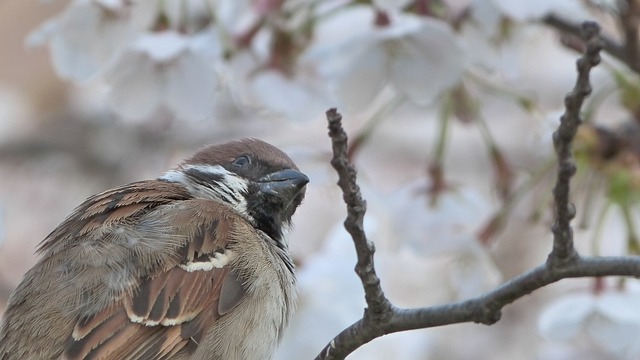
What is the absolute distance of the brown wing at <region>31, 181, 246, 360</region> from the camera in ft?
9.37

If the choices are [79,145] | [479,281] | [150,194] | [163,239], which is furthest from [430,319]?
[79,145]

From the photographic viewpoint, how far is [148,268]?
2955 mm

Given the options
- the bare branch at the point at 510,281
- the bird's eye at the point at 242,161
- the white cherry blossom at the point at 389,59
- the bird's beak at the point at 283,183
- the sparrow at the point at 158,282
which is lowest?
the bare branch at the point at 510,281

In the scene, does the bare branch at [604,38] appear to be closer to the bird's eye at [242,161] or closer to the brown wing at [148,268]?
the bird's eye at [242,161]

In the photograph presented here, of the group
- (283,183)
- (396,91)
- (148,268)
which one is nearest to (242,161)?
(283,183)

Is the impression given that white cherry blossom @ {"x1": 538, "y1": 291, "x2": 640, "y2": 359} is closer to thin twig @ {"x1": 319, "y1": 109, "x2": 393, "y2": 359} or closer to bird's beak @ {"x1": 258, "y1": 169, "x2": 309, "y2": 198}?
bird's beak @ {"x1": 258, "y1": 169, "x2": 309, "y2": 198}

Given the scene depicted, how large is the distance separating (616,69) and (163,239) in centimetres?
139

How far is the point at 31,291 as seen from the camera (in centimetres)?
303

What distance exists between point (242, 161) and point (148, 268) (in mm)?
598

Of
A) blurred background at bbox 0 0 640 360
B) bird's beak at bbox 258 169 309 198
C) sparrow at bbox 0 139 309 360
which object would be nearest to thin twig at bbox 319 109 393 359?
sparrow at bbox 0 139 309 360

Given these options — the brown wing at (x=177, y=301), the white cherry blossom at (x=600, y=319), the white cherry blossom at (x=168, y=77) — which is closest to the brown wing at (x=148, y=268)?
the brown wing at (x=177, y=301)

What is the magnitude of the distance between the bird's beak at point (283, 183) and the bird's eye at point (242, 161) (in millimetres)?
71

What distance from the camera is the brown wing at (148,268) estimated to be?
2.86 metres

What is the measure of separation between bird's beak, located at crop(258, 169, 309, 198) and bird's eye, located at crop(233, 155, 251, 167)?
7cm
